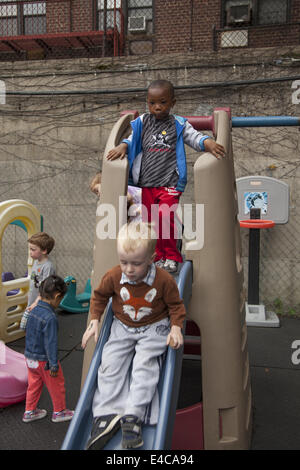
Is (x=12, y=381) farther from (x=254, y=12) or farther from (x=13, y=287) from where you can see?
(x=254, y=12)

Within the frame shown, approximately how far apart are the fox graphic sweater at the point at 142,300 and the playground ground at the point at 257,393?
4.15 feet

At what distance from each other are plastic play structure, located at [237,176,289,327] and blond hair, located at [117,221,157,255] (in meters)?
3.50

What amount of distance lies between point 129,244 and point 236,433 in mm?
1426

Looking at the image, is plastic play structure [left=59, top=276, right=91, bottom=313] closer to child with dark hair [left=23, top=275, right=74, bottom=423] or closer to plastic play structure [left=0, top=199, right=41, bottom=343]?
plastic play structure [left=0, top=199, right=41, bottom=343]

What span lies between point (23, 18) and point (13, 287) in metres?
9.14

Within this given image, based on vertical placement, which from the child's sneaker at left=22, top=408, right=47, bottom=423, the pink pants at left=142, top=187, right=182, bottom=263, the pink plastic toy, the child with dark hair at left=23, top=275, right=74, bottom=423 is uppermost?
the pink pants at left=142, top=187, right=182, bottom=263

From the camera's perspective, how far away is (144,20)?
10.2 metres

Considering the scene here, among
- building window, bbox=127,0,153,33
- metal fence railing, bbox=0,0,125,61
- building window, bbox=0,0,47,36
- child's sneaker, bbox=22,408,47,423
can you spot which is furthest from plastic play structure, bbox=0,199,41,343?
building window, bbox=0,0,47,36

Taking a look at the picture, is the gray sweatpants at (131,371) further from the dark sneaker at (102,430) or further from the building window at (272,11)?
the building window at (272,11)

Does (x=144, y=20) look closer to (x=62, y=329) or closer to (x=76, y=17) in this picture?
(x=76, y=17)

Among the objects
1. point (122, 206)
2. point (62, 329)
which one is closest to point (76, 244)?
point (62, 329)

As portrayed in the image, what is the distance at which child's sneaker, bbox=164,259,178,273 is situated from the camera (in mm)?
2479

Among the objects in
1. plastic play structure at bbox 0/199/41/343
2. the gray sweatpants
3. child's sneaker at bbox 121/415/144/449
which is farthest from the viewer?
plastic play structure at bbox 0/199/41/343

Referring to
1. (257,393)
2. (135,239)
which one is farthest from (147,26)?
(135,239)
